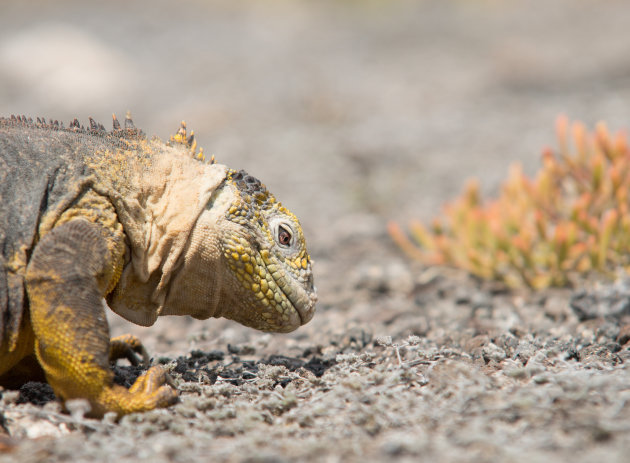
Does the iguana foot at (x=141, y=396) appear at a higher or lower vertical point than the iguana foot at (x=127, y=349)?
lower

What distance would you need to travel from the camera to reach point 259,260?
4090mm

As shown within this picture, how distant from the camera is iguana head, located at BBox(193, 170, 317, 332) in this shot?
4.01 m

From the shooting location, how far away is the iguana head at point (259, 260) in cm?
401

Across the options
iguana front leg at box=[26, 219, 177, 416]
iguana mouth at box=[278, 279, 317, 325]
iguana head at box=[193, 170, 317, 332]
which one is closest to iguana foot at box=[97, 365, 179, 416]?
iguana front leg at box=[26, 219, 177, 416]

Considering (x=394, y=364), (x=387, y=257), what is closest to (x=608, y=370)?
(x=394, y=364)

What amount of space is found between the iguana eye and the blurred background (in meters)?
3.36

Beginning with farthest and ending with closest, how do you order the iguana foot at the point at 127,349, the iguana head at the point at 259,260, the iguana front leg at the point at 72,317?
the iguana foot at the point at 127,349 → the iguana head at the point at 259,260 → the iguana front leg at the point at 72,317

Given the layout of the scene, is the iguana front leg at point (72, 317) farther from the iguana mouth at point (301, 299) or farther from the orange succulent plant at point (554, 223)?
the orange succulent plant at point (554, 223)

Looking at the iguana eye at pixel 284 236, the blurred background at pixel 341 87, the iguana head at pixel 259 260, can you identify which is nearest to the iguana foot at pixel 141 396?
the iguana head at pixel 259 260

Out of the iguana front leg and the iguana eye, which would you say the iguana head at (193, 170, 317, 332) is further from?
the iguana front leg

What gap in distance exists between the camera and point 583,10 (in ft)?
89.2

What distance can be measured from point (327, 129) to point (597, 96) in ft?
19.3

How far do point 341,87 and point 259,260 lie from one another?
14.6 meters

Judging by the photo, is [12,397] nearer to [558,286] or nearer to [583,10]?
[558,286]
